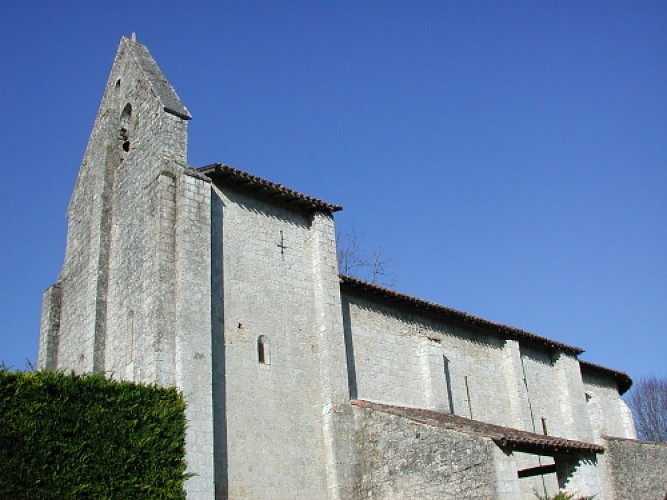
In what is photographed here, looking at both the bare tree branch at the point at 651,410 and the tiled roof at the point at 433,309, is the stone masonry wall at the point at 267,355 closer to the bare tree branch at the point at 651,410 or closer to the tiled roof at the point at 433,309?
the tiled roof at the point at 433,309

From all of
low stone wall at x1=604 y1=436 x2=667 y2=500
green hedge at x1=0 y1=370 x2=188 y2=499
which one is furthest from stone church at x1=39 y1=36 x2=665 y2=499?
low stone wall at x1=604 y1=436 x2=667 y2=500

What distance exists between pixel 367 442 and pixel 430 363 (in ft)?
13.8

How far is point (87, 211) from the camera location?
65.2 feet

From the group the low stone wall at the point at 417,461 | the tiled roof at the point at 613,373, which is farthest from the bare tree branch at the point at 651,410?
the low stone wall at the point at 417,461

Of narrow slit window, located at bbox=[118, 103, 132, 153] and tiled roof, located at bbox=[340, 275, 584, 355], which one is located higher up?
narrow slit window, located at bbox=[118, 103, 132, 153]

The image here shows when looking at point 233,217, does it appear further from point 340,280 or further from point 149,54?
point 149,54

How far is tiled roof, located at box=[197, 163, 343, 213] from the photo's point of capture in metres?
17.0

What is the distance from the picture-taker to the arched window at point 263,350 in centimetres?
1656

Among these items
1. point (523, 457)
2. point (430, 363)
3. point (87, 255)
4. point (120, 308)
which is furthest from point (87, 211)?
point (523, 457)

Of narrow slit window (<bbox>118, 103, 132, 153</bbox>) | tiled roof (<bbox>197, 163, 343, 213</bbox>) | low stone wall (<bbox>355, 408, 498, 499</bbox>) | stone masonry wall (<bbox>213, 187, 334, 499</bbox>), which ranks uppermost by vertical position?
narrow slit window (<bbox>118, 103, 132, 153</bbox>)

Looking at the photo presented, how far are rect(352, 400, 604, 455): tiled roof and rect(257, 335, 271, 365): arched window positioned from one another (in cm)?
239

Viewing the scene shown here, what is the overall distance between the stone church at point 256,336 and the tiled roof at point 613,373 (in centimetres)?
728

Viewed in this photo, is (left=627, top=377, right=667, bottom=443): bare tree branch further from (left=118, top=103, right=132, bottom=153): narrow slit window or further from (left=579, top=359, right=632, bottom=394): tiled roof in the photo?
(left=118, top=103, right=132, bottom=153): narrow slit window

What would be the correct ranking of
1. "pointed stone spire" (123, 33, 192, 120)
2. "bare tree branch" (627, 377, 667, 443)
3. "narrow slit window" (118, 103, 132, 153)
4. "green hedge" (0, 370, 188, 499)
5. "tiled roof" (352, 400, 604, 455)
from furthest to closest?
1. "bare tree branch" (627, 377, 667, 443)
2. "narrow slit window" (118, 103, 132, 153)
3. "pointed stone spire" (123, 33, 192, 120)
4. "tiled roof" (352, 400, 604, 455)
5. "green hedge" (0, 370, 188, 499)
